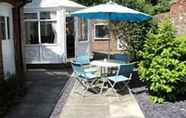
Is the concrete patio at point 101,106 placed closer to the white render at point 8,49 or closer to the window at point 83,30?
the white render at point 8,49

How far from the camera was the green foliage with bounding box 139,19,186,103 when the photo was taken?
30.2ft

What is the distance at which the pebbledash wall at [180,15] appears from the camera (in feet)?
50.2

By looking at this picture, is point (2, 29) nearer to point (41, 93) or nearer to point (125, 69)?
point (41, 93)

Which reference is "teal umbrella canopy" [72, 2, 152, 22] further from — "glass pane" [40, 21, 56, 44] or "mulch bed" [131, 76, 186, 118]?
"glass pane" [40, 21, 56, 44]

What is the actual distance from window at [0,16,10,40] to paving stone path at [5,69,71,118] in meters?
1.84

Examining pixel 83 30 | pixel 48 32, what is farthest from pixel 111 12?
pixel 83 30

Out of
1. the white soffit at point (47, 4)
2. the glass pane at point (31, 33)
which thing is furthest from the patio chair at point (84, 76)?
the glass pane at point (31, 33)

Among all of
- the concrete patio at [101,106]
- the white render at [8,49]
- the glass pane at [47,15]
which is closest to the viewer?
the concrete patio at [101,106]

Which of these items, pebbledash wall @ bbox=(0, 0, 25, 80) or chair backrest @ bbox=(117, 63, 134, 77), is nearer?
chair backrest @ bbox=(117, 63, 134, 77)

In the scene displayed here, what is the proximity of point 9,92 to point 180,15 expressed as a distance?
896 centimetres

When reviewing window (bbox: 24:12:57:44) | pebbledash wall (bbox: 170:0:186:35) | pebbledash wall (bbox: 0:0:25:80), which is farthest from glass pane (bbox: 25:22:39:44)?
pebbledash wall (bbox: 170:0:186:35)

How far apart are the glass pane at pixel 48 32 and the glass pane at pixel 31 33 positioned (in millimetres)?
291

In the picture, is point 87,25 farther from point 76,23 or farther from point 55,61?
point 55,61

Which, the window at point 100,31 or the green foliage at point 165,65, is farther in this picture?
the window at point 100,31
